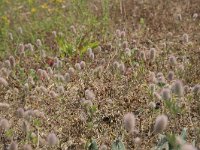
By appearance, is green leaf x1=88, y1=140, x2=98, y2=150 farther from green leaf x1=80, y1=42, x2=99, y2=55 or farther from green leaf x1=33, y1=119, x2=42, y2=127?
green leaf x1=80, y1=42, x2=99, y2=55

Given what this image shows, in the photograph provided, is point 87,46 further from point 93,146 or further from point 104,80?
point 93,146

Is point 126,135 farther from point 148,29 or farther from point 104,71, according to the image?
point 148,29

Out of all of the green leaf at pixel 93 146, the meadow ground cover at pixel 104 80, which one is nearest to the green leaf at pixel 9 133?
the meadow ground cover at pixel 104 80

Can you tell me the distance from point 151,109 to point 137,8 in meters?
3.28

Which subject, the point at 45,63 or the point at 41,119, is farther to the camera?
the point at 45,63

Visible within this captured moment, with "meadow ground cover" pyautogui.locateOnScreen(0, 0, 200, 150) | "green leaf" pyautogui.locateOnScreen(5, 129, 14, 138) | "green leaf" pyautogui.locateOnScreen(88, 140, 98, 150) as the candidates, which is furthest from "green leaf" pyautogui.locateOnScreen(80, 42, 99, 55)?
"green leaf" pyautogui.locateOnScreen(88, 140, 98, 150)

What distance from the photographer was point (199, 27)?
5.69 m

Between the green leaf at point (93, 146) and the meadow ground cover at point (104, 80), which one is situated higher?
the green leaf at point (93, 146)

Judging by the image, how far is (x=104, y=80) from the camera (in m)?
4.23

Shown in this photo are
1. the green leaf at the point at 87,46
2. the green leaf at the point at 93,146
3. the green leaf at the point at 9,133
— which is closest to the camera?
the green leaf at the point at 93,146

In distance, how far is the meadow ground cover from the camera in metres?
3.12

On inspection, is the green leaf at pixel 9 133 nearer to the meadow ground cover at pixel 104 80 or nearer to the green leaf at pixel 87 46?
the meadow ground cover at pixel 104 80

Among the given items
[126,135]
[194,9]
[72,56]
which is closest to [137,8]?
[194,9]

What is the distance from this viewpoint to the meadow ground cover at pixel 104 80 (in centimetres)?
312
